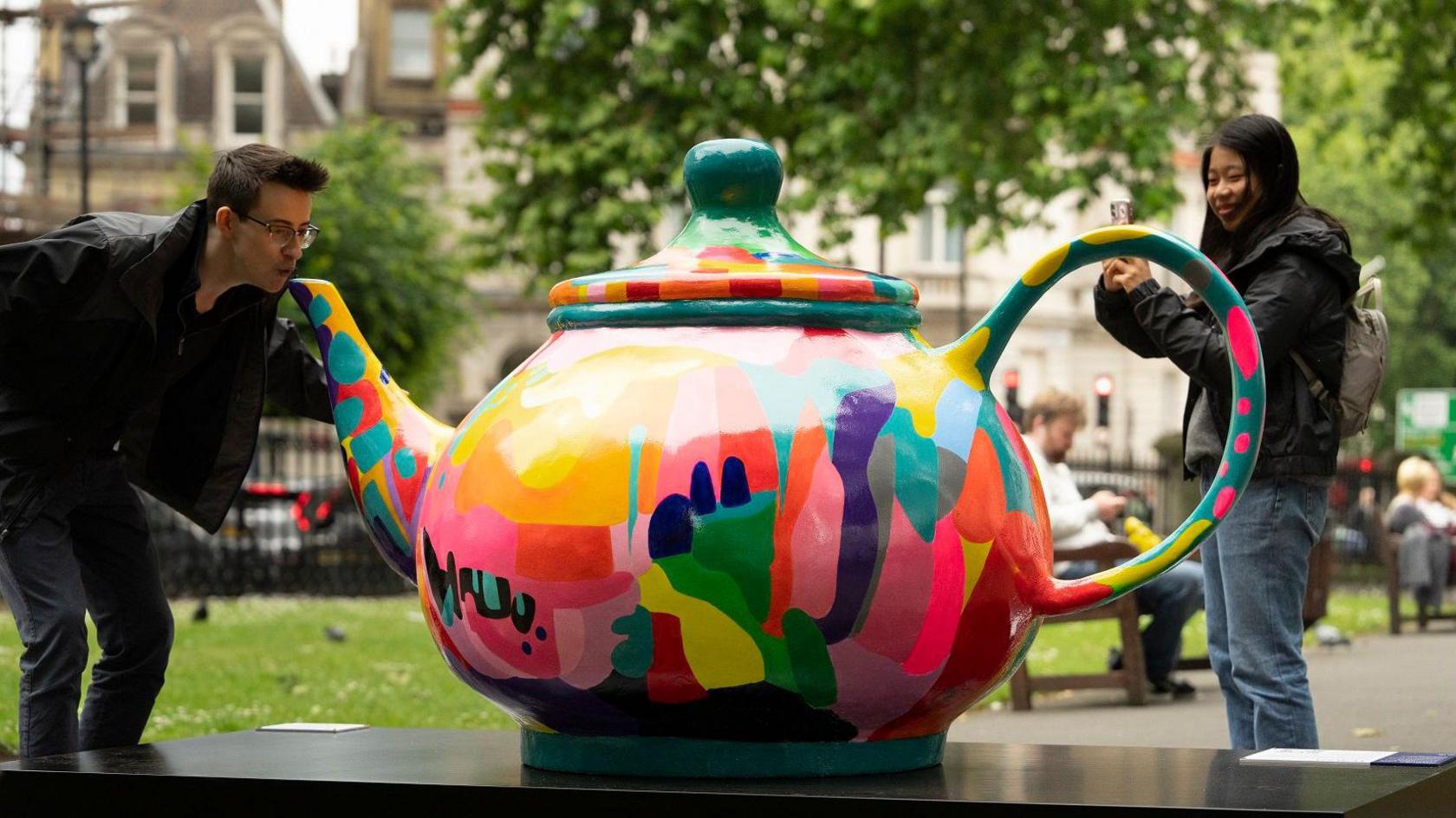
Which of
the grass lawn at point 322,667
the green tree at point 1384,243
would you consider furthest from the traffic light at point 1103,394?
the green tree at point 1384,243

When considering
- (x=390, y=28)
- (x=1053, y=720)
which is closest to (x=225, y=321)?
(x=1053, y=720)

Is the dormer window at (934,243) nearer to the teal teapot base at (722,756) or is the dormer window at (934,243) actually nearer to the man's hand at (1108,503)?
the man's hand at (1108,503)

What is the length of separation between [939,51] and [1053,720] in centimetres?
918

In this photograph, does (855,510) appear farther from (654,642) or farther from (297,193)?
(297,193)

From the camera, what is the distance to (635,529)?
2.95 m

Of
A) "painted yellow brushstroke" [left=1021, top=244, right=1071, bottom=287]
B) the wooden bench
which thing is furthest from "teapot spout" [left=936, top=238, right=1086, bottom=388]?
the wooden bench

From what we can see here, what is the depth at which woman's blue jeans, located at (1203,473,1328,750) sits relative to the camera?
4.47m

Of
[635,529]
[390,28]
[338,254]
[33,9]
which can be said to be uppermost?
[390,28]

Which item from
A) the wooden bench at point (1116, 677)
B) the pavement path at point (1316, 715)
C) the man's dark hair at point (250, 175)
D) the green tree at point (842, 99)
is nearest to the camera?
the man's dark hair at point (250, 175)

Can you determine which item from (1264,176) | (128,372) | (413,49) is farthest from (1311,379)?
(413,49)

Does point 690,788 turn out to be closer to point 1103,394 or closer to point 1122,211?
point 1122,211

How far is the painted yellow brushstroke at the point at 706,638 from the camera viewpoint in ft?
9.66

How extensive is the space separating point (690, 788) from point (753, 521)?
40 cm

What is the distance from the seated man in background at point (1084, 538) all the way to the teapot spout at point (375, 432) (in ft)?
19.0
